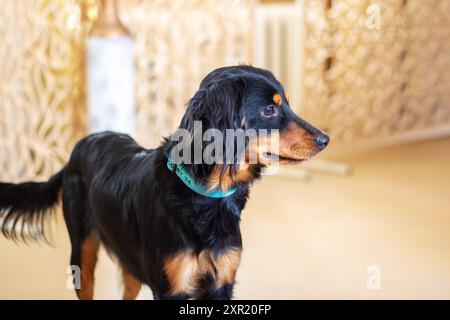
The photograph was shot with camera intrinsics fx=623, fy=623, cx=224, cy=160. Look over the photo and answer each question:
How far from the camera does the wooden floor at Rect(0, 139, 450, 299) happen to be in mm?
2043

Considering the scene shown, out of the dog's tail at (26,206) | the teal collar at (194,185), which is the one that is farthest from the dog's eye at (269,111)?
the dog's tail at (26,206)

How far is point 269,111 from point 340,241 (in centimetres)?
166

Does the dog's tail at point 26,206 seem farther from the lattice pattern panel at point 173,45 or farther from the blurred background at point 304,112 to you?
the lattice pattern panel at point 173,45

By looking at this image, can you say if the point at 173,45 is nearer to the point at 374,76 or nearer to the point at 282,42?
the point at 282,42

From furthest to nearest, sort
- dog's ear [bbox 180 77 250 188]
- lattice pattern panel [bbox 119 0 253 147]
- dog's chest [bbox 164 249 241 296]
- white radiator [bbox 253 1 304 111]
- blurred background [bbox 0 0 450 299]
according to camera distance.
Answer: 1. lattice pattern panel [bbox 119 0 253 147]
2. white radiator [bbox 253 1 304 111]
3. blurred background [bbox 0 0 450 299]
4. dog's chest [bbox 164 249 241 296]
5. dog's ear [bbox 180 77 250 188]

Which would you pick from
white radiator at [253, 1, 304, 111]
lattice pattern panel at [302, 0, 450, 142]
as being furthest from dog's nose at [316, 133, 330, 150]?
lattice pattern panel at [302, 0, 450, 142]

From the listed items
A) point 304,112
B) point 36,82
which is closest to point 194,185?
point 36,82

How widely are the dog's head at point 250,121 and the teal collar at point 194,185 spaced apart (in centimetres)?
2

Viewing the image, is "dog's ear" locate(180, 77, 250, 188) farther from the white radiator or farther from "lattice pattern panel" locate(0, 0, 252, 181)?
"lattice pattern panel" locate(0, 0, 252, 181)

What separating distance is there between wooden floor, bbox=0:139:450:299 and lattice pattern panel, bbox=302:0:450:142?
21cm

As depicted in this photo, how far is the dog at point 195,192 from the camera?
1146 mm

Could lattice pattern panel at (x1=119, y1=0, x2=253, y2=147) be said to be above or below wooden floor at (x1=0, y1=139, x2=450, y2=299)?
above

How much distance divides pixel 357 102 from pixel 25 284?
7.89 feet

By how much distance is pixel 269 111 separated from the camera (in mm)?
1187
